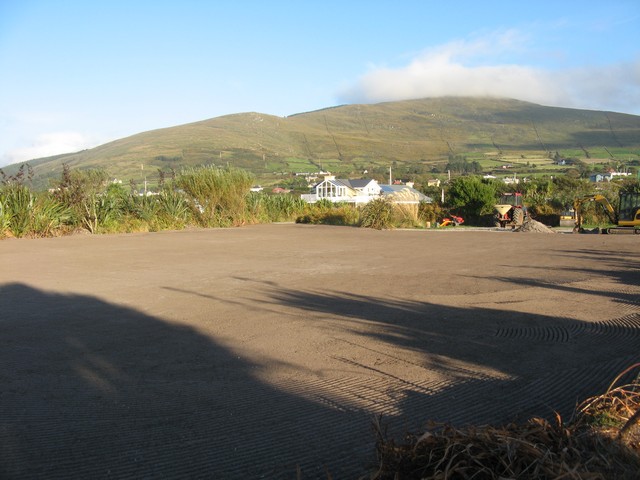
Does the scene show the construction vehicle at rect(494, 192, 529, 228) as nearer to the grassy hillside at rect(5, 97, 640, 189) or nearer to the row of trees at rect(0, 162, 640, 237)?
the row of trees at rect(0, 162, 640, 237)

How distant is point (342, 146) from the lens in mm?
164250

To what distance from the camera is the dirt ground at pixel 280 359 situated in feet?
14.4

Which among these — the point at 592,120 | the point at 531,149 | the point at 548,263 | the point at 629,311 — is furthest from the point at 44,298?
the point at 592,120

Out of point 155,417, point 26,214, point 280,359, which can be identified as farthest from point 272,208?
point 155,417

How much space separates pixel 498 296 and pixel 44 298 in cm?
862

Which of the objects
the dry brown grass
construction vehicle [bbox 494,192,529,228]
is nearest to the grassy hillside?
construction vehicle [bbox 494,192,529,228]

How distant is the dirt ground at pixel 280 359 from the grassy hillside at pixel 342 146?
10822cm

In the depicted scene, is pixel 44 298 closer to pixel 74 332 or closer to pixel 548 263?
pixel 74 332

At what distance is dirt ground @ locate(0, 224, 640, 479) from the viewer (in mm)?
4375

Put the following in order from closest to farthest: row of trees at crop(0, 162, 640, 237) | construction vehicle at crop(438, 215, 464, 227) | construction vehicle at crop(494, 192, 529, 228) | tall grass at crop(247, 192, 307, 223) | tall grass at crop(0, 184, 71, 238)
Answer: tall grass at crop(0, 184, 71, 238)
row of trees at crop(0, 162, 640, 237)
construction vehicle at crop(494, 192, 529, 228)
construction vehicle at crop(438, 215, 464, 227)
tall grass at crop(247, 192, 307, 223)

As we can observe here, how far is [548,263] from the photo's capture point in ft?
51.7

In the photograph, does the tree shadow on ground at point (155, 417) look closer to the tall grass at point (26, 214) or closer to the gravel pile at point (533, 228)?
the tall grass at point (26, 214)

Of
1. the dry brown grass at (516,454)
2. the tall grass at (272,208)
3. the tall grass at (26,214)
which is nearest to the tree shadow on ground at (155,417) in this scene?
the dry brown grass at (516,454)

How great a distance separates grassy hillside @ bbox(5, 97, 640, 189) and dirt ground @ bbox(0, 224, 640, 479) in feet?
355
